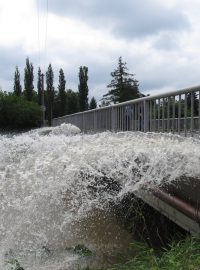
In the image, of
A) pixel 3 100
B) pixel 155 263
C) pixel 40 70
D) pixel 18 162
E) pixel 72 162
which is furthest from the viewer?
pixel 40 70

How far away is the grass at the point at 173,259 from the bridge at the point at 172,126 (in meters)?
0.23

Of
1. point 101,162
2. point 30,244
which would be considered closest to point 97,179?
point 101,162

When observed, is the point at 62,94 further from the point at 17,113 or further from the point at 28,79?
the point at 17,113

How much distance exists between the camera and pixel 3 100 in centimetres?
5888

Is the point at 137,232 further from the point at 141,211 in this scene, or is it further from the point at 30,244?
the point at 30,244

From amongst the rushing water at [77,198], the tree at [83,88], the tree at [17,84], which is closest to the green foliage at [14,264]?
the rushing water at [77,198]

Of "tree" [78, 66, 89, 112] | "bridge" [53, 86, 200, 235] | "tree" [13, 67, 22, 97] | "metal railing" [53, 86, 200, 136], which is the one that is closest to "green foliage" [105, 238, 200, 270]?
"bridge" [53, 86, 200, 235]

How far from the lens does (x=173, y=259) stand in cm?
476

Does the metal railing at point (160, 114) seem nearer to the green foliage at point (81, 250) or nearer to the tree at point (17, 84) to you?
the green foliage at point (81, 250)

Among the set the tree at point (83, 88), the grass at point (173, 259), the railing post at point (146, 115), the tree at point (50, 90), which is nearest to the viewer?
the grass at point (173, 259)

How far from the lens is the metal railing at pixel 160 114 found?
6867 mm

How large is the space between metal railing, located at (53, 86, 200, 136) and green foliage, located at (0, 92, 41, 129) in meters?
42.6

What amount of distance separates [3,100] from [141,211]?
53.7 meters

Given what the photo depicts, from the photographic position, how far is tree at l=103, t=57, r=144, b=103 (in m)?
64.9
